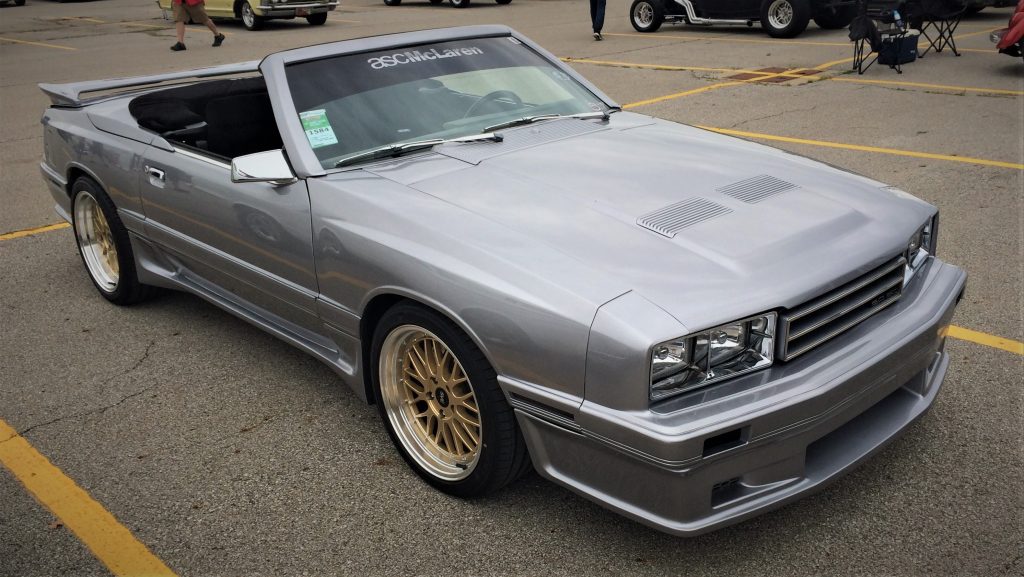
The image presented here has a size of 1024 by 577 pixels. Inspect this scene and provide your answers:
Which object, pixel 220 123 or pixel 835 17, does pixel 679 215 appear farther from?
pixel 835 17

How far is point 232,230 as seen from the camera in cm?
374

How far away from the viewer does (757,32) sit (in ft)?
51.8

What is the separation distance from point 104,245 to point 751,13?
12676 millimetres

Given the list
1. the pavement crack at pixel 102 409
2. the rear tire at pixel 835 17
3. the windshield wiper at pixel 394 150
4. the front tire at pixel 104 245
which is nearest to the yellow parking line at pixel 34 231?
the front tire at pixel 104 245

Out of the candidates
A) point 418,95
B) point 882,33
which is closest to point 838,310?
point 418,95

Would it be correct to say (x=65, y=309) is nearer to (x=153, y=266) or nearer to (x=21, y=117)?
(x=153, y=266)

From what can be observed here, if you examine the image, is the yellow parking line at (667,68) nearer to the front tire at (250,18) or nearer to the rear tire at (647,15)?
the rear tire at (647,15)

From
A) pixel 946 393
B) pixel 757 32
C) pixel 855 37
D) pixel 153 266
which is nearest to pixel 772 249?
pixel 946 393

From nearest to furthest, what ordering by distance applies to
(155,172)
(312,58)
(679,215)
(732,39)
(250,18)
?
1. (679,215)
2. (312,58)
3. (155,172)
4. (732,39)
5. (250,18)

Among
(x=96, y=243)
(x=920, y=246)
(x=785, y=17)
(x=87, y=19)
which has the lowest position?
(x=87, y=19)

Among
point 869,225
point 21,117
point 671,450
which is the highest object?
point 869,225

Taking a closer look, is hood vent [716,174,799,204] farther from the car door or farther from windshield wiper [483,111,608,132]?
the car door

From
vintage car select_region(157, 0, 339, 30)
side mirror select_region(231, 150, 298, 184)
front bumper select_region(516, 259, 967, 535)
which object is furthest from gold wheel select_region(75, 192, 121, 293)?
vintage car select_region(157, 0, 339, 30)

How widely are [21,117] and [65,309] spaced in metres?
6.73
